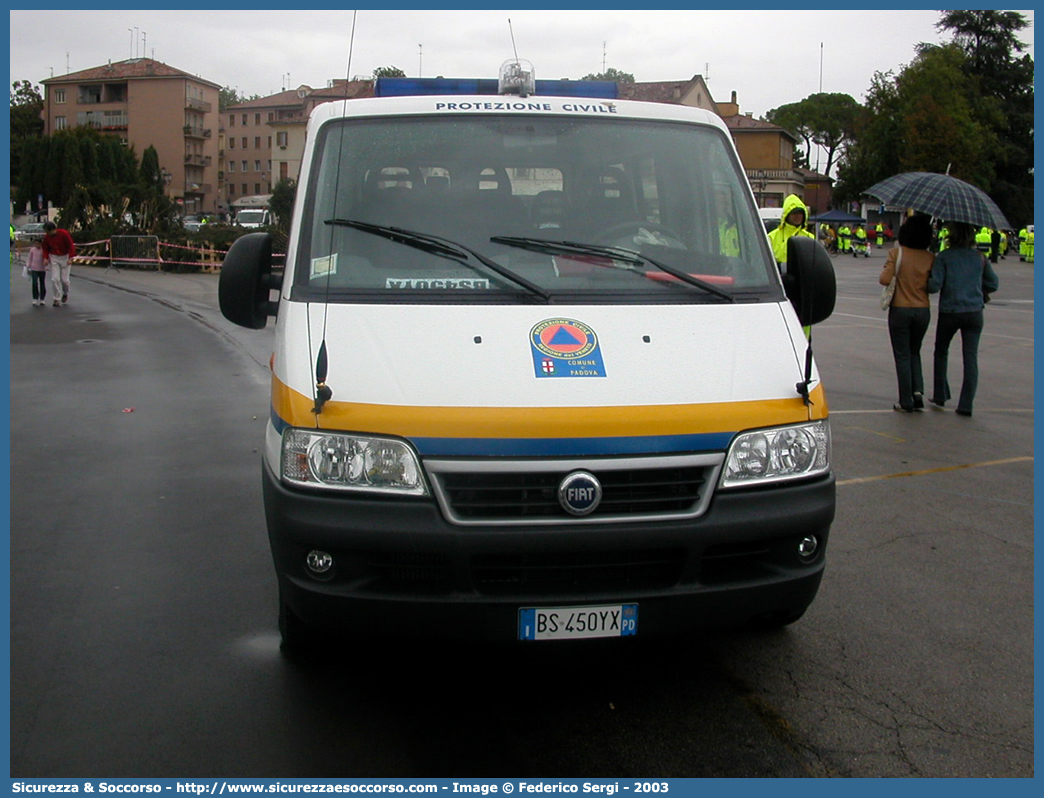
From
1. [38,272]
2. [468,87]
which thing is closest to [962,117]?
Result: [38,272]

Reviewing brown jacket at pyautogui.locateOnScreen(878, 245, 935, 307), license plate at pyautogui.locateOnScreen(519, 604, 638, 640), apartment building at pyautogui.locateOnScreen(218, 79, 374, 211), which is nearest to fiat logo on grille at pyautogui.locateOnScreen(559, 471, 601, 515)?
license plate at pyautogui.locateOnScreen(519, 604, 638, 640)

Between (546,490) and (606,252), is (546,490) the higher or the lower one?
the lower one

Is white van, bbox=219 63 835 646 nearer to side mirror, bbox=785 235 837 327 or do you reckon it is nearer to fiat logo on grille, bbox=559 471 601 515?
fiat logo on grille, bbox=559 471 601 515

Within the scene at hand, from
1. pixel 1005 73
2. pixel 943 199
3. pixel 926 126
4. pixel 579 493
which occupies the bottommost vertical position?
pixel 579 493

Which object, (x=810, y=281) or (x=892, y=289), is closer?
(x=810, y=281)

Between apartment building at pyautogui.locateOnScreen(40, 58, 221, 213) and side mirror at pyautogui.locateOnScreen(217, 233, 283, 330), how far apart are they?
114 m

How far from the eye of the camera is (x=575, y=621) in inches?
145

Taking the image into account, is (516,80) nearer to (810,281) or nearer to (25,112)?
(810,281)

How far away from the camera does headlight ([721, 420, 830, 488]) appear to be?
3756mm

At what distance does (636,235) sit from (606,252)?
0.22 metres

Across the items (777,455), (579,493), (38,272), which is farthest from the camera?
(38,272)

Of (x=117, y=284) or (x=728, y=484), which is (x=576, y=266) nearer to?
(x=728, y=484)
